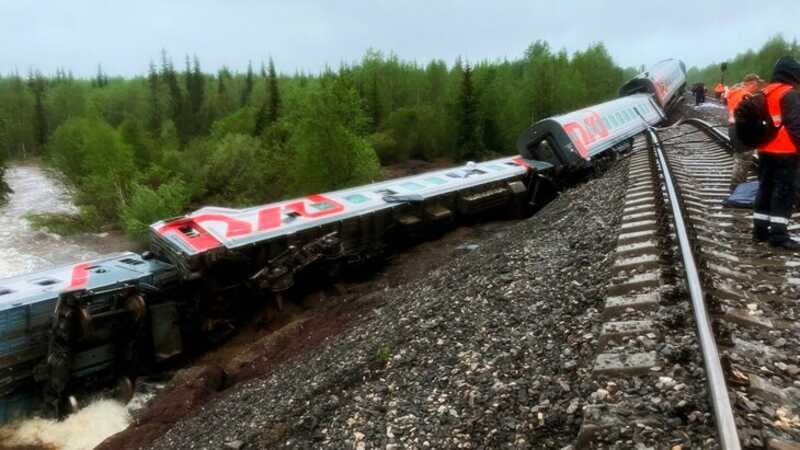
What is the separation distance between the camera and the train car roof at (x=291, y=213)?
9.98 m

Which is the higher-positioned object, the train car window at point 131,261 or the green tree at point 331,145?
the green tree at point 331,145

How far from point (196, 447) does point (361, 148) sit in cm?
1987

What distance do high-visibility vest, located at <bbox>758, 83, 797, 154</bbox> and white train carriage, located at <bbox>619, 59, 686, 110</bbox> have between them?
19552mm

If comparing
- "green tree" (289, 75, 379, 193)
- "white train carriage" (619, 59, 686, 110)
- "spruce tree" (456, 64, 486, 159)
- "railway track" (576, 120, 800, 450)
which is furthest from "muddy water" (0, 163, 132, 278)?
"white train carriage" (619, 59, 686, 110)

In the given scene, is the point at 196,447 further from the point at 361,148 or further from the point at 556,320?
the point at 361,148

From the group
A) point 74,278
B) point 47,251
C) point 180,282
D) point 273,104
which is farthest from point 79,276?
point 273,104

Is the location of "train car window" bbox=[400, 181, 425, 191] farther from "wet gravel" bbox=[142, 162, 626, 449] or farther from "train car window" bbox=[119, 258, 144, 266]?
"wet gravel" bbox=[142, 162, 626, 449]

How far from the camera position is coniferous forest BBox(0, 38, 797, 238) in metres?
24.3

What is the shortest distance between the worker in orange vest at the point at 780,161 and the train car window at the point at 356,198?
832cm

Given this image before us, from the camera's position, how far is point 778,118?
5.03 meters

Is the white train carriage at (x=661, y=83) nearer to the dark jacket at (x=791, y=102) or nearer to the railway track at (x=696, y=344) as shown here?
the railway track at (x=696, y=344)

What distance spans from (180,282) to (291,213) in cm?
256

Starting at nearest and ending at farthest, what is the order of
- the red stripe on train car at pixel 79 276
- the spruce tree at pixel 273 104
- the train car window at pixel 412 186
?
the red stripe on train car at pixel 79 276
the train car window at pixel 412 186
the spruce tree at pixel 273 104

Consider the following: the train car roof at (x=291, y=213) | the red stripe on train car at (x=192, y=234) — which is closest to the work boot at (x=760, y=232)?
the train car roof at (x=291, y=213)
